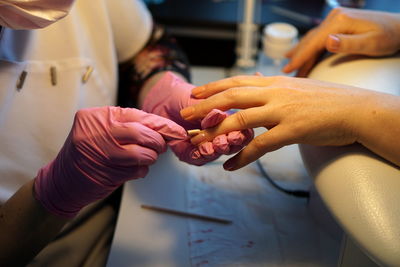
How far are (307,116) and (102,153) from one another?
328mm

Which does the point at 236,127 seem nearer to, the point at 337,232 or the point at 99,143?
the point at 99,143

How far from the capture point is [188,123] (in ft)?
2.47

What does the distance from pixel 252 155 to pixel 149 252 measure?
29 cm

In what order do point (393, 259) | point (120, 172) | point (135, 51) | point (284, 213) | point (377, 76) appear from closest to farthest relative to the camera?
point (393, 259) → point (120, 172) → point (377, 76) → point (284, 213) → point (135, 51)

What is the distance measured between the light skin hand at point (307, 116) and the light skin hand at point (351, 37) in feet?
0.49

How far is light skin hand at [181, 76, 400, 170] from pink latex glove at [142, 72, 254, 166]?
0.05 ft

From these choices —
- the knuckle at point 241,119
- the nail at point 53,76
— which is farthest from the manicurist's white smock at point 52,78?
the knuckle at point 241,119

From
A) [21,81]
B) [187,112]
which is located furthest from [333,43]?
[21,81]

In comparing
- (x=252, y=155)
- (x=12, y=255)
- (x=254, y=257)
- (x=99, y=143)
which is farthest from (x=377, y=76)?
(x=12, y=255)

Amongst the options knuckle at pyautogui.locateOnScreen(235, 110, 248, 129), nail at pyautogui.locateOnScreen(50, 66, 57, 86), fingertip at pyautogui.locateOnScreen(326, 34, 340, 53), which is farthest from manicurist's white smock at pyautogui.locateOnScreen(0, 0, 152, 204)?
fingertip at pyautogui.locateOnScreen(326, 34, 340, 53)

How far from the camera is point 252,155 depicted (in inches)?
26.3

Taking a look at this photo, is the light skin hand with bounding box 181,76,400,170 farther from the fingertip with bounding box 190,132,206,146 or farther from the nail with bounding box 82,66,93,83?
the nail with bounding box 82,66,93,83

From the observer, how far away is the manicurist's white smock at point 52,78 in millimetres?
725

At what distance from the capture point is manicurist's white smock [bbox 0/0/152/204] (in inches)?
28.5
